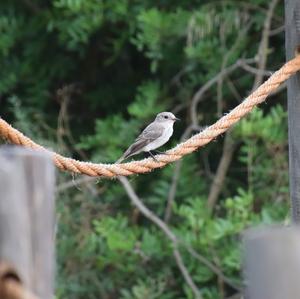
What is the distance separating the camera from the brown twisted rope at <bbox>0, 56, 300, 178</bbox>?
13.1ft

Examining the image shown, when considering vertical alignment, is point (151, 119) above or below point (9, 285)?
above

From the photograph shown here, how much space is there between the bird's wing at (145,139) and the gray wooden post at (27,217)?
4207mm

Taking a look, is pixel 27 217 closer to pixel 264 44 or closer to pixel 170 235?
pixel 170 235

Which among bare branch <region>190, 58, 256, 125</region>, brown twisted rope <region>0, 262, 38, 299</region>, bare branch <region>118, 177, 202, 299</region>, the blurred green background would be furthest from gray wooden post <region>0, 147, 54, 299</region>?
bare branch <region>190, 58, 256, 125</region>

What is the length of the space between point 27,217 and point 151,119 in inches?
247

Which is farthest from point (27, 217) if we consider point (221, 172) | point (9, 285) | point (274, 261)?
point (221, 172)

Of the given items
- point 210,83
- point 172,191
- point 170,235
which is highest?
point 210,83

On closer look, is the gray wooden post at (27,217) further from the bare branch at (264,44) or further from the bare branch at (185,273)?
the bare branch at (264,44)

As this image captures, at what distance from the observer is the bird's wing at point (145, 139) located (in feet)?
20.7

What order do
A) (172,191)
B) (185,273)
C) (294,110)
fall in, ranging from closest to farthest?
1. (294,110)
2. (185,273)
3. (172,191)

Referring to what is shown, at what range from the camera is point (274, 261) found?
1.97 m

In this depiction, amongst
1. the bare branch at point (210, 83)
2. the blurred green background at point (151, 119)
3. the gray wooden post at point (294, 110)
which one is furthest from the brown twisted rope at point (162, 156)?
the bare branch at point (210, 83)

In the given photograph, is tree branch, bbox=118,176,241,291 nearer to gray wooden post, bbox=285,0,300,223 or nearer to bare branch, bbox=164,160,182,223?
bare branch, bbox=164,160,182,223

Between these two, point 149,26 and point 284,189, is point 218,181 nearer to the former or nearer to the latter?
point 284,189
